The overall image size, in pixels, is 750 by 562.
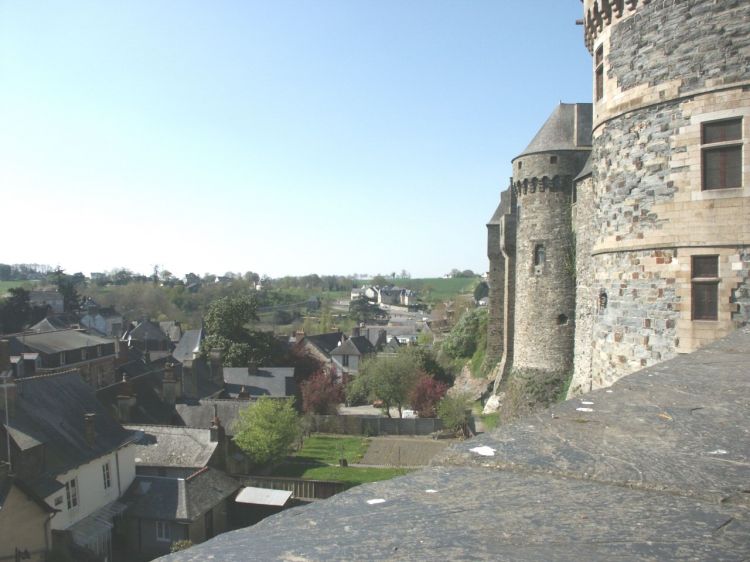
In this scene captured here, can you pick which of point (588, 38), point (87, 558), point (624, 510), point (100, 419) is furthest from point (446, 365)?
point (624, 510)

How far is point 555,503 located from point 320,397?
36.9 meters

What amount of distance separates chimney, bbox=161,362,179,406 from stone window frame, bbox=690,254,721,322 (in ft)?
91.7

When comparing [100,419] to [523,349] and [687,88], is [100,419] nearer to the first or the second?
[523,349]

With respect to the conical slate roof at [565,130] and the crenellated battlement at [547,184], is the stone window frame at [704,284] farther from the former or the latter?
the conical slate roof at [565,130]

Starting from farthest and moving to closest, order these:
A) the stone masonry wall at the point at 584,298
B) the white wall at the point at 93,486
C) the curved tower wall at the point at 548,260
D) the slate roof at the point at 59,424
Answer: the curved tower wall at the point at 548,260, the slate roof at the point at 59,424, the white wall at the point at 93,486, the stone masonry wall at the point at 584,298

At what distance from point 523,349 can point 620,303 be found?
53.8 ft

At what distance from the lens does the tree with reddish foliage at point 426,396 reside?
35.5 meters

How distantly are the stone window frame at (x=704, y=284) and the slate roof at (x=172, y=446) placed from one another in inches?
778

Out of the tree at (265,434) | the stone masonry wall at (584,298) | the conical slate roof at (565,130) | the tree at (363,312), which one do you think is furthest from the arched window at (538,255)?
the tree at (363,312)

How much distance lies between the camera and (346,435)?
35.7 m

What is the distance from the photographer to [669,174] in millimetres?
7922

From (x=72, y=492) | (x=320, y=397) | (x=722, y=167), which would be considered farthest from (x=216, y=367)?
(x=722, y=167)

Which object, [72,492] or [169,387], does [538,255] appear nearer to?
[72,492]

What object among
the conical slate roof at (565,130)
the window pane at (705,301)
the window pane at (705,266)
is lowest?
the window pane at (705,301)
